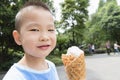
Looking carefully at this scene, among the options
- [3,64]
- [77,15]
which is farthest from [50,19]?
[77,15]

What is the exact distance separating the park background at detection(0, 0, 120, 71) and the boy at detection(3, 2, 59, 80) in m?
12.9

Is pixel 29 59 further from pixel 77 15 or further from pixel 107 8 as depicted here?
pixel 107 8

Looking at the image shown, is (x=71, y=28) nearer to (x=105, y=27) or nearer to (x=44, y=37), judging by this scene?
(x=105, y=27)

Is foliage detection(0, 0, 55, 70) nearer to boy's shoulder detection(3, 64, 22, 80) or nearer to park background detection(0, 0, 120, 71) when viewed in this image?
park background detection(0, 0, 120, 71)

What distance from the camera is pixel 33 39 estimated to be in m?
1.48

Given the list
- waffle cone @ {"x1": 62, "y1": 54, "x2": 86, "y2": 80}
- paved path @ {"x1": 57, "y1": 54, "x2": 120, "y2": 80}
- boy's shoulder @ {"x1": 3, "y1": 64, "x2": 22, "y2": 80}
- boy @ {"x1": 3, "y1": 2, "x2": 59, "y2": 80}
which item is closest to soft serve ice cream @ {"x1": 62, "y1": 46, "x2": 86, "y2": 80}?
waffle cone @ {"x1": 62, "y1": 54, "x2": 86, "y2": 80}

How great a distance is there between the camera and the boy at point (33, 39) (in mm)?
1480

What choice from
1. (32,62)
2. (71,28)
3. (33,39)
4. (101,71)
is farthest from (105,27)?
(33,39)

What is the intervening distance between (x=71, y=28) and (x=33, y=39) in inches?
1093

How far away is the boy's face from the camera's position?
148cm

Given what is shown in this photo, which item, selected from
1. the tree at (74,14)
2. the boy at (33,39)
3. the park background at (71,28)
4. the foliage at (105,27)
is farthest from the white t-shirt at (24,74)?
the foliage at (105,27)

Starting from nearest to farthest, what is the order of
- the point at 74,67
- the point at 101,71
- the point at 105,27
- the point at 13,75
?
1. the point at 13,75
2. the point at 74,67
3. the point at 101,71
4. the point at 105,27

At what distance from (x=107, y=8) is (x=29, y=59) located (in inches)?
1418

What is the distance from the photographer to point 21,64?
1.57 meters
